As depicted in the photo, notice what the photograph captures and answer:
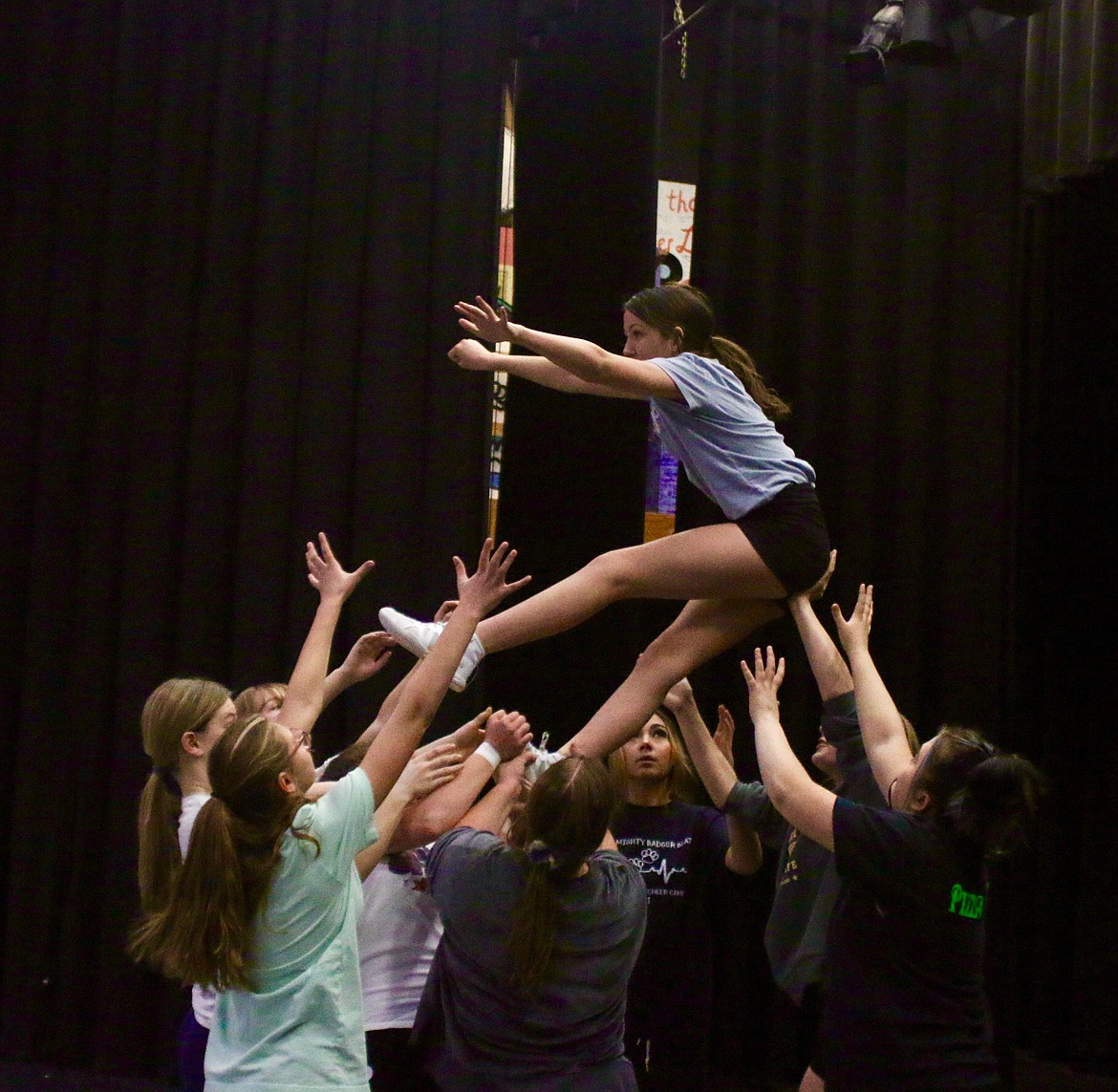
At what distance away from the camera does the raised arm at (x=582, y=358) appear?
2334 mm

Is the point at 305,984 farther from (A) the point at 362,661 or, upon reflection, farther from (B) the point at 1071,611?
(B) the point at 1071,611

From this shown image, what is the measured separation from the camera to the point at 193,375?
459 centimetres

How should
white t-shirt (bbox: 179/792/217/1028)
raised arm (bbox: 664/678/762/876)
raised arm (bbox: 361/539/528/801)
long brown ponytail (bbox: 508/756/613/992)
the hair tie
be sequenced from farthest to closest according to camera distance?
raised arm (bbox: 664/678/762/876)
the hair tie
white t-shirt (bbox: 179/792/217/1028)
raised arm (bbox: 361/539/528/801)
long brown ponytail (bbox: 508/756/613/992)

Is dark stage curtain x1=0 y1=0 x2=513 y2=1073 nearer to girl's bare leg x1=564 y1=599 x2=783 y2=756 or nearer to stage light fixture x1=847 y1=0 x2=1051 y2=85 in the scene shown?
stage light fixture x1=847 y1=0 x2=1051 y2=85

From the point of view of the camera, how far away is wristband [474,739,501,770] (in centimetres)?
221

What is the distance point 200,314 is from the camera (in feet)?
15.1

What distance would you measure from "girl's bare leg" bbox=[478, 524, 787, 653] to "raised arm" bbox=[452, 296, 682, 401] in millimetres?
306

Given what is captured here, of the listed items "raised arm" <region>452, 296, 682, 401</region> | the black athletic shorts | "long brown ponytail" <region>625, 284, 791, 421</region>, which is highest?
"long brown ponytail" <region>625, 284, 791, 421</region>

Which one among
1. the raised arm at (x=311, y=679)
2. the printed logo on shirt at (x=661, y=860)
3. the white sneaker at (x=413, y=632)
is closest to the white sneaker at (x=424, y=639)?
the white sneaker at (x=413, y=632)

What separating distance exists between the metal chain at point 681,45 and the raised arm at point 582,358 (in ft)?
8.26

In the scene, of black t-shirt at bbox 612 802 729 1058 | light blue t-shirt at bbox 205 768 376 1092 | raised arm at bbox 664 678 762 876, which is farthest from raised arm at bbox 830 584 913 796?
light blue t-shirt at bbox 205 768 376 1092

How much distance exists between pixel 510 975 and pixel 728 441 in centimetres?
110

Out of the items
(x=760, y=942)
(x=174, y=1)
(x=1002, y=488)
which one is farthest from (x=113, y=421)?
(x=1002, y=488)

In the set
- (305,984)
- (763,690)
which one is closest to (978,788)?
(763,690)
